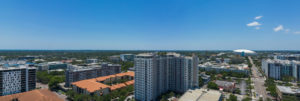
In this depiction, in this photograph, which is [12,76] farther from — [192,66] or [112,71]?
[192,66]

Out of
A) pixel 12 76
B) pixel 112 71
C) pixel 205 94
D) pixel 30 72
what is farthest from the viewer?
pixel 112 71

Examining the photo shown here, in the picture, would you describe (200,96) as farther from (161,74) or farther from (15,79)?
(15,79)

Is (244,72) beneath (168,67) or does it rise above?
beneath

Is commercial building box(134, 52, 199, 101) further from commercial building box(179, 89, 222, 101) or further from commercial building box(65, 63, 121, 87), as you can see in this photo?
commercial building box(65, 63, 121, 87)

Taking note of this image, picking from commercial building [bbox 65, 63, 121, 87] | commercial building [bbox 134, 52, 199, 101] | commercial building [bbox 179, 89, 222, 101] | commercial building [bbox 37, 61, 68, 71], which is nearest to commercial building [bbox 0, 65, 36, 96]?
commercial building [bbox 65, 63, 121, 87]

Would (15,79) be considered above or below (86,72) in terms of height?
above

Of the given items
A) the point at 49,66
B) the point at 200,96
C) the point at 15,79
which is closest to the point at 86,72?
the point at 15,79

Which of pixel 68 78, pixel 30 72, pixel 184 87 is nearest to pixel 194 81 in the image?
pixel 184 87
